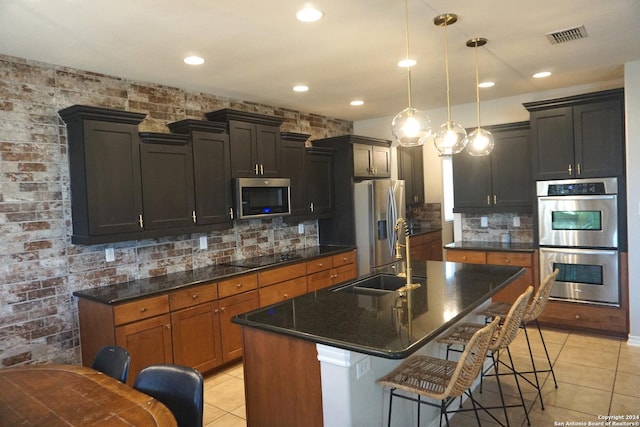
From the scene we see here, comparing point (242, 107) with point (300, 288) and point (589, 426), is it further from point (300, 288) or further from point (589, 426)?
point (589, 426)

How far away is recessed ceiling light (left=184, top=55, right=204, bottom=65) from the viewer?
10.8 feet

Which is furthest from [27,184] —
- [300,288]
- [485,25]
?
[485,25]

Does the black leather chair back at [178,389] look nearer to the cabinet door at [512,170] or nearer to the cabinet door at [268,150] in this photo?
the cabinet door at [268,150]

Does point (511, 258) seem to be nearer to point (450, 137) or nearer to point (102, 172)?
point (450, 137)

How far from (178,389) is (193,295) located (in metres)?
1.78

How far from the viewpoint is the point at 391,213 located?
5559 millimetres

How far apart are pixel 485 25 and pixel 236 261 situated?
3158 millimetres

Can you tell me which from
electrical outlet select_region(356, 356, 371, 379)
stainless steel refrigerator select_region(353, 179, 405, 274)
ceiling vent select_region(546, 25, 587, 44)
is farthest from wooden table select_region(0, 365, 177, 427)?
stainless steel refrigerator select_region(353, 179, 405, 274)

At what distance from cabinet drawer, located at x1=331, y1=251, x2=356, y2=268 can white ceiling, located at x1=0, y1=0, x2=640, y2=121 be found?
190 cm

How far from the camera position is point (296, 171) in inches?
196

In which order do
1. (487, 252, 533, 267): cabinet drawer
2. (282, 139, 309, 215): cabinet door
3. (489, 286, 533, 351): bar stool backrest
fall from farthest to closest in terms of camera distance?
(282, 139, 309, 215): cabinet door → (487, 252, 533, 267): cabinet drawer → (489, 286, 533, 351): bar stool backrest

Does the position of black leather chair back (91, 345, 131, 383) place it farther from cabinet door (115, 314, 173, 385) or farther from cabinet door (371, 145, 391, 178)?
cabinet door (371, 145, 391, 178)

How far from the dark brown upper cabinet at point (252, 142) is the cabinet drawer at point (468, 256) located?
2207mm

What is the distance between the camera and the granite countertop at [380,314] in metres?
1.92
